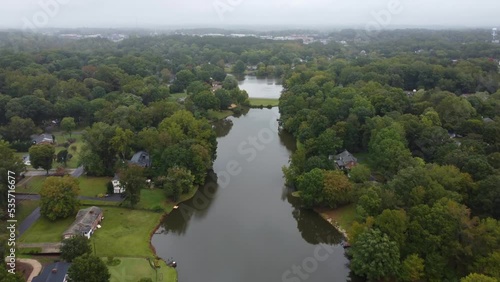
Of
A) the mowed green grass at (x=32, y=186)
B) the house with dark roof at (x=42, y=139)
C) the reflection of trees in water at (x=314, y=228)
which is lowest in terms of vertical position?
the reflection of trees in water at (x=314, y=228)

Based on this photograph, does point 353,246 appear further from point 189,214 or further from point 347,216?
point 189,214

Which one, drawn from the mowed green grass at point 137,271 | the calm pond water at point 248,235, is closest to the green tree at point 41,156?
the calm pond water at point 248,235

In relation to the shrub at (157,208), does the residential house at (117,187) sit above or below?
above

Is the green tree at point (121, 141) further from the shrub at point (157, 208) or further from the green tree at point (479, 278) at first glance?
the green tree at point (479, 278)

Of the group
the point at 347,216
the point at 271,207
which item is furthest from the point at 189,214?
the point at 347,216

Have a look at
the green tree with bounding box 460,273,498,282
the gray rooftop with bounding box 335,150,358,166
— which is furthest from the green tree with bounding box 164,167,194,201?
the green tree with bounding box 460,273,498,282

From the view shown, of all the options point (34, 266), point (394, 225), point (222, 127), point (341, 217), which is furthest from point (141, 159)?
point (394, 225)

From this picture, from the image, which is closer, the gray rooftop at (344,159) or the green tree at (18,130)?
the gray rooftop at (344,159)
